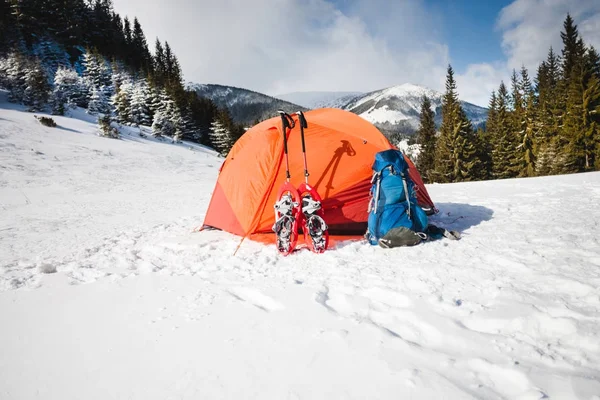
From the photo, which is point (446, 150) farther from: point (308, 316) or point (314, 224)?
point (308, 316)

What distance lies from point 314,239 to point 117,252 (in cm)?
321

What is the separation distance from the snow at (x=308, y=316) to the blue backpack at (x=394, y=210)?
0.24 metres

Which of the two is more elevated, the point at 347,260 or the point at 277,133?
the point at 277,133

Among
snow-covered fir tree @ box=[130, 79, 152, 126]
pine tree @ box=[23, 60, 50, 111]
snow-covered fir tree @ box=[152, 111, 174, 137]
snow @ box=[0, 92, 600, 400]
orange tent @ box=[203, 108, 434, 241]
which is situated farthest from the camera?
snow-covered fir tree @ box=[130, 79, 152, 126]

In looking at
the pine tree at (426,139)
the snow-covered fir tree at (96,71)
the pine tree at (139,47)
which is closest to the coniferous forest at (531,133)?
the pine tree at (426,139)

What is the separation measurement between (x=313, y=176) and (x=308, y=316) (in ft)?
10.3

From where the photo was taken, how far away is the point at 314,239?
4434mm

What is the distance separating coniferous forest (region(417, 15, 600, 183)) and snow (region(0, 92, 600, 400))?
90.7 feet

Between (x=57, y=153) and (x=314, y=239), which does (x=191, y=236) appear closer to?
(x=314, y=239)

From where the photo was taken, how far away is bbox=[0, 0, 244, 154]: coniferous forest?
30.1 m

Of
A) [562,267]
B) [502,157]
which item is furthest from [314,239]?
[502,157]

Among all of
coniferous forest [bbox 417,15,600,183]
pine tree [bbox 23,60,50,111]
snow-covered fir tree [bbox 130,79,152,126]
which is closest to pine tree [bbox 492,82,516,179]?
coniferous forest [bbox 417,15,600,183]

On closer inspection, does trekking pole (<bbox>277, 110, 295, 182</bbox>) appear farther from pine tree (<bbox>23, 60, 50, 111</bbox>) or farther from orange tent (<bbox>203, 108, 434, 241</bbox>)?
pine tree (<bbox>23, 60, 50, 111</bbox>)

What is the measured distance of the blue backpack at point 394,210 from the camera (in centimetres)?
434
